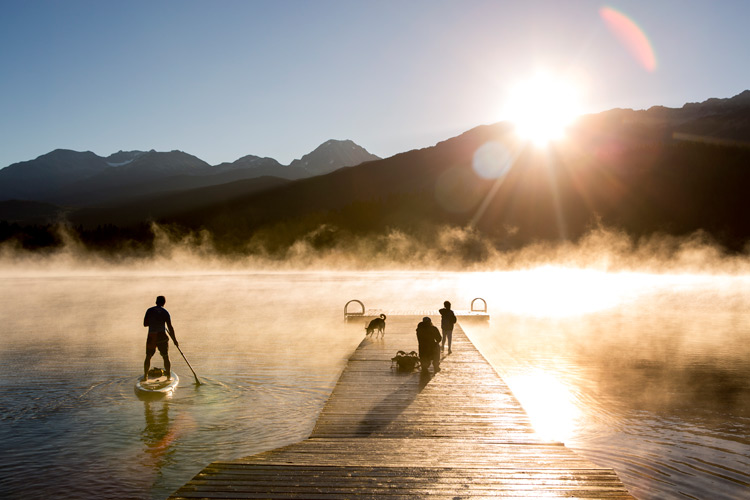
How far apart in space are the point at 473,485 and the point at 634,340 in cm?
2317

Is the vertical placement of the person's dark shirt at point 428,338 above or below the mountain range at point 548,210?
below

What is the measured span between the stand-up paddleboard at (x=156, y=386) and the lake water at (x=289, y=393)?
31cm

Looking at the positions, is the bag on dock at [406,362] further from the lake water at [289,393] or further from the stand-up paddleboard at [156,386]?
the stand-up paddleboard at [156,386]

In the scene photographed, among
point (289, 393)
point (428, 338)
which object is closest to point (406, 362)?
point (428, 338)

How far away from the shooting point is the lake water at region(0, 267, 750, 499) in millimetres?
10883

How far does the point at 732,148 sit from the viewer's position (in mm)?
135250

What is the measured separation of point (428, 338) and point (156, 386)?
8104 millimetres

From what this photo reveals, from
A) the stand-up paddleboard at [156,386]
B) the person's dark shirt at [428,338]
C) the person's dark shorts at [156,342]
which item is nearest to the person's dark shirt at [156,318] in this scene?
the person's dark shorts at [156,342]

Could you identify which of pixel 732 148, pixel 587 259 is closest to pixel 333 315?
pixel 587 259

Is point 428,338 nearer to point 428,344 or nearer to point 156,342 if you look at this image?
point 428,344

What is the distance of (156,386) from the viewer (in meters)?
16.3

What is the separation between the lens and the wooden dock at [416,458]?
285 inches

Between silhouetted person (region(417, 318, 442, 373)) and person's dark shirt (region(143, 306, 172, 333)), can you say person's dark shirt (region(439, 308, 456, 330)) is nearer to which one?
silhouetted person (region(417, 318, 442, 373))

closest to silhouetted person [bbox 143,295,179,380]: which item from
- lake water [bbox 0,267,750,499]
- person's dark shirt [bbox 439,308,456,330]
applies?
lake water [bbox 0,267,750,499]
